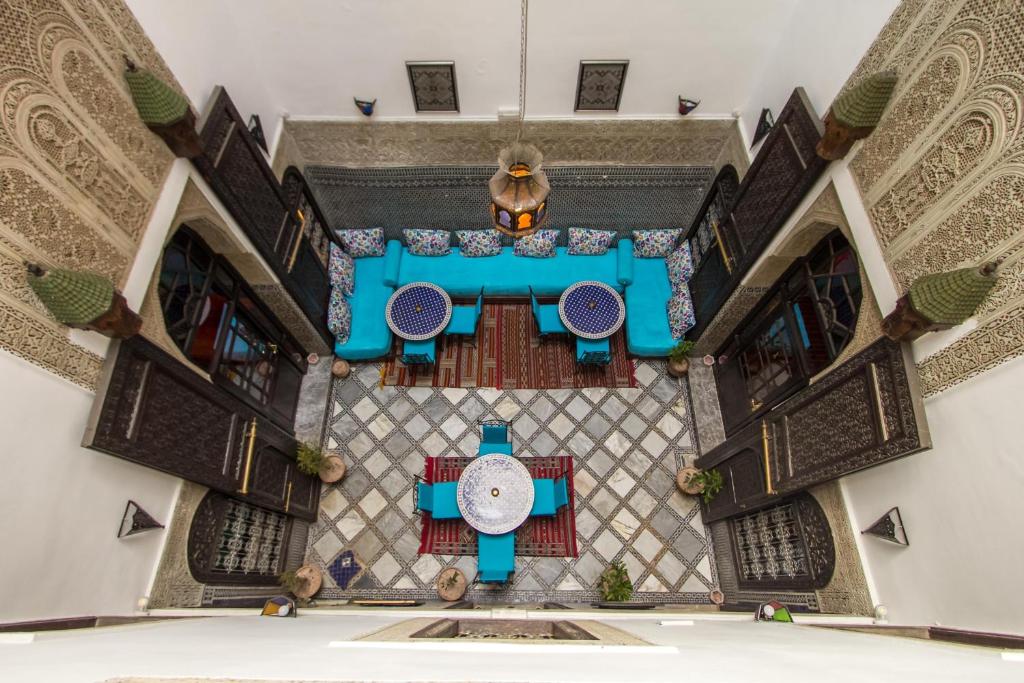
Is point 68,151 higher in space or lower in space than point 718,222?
lower

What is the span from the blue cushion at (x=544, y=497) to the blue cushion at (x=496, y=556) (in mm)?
244

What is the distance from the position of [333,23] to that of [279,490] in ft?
9.82

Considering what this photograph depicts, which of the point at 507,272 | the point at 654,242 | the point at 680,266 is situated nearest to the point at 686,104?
the point at 654,242

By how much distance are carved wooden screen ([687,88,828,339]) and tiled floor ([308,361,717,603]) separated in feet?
3.38

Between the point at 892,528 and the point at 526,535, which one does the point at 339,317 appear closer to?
the point at 526,535

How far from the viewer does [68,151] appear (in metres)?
1.71

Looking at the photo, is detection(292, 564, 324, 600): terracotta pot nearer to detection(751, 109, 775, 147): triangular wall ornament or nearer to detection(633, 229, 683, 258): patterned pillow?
detection(633, 229, 683, 258): patterned pillow

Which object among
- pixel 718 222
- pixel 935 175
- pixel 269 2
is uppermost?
pixel 269 2

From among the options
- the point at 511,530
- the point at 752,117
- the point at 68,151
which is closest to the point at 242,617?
the point at 511,530

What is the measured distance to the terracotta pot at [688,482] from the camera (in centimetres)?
344

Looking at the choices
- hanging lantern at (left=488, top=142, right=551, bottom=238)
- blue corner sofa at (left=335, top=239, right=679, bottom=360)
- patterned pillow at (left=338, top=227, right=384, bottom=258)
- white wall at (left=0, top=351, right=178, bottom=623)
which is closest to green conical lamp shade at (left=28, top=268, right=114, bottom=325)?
white wall at (left=0, top=351, right=178, bottom=623)

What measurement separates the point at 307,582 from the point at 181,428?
1664 millimetres

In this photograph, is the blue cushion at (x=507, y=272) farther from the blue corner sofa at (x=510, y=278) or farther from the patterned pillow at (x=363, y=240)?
the patterned pillow at (x=363, y=240)

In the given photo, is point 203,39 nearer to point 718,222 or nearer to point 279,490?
point 279,490
